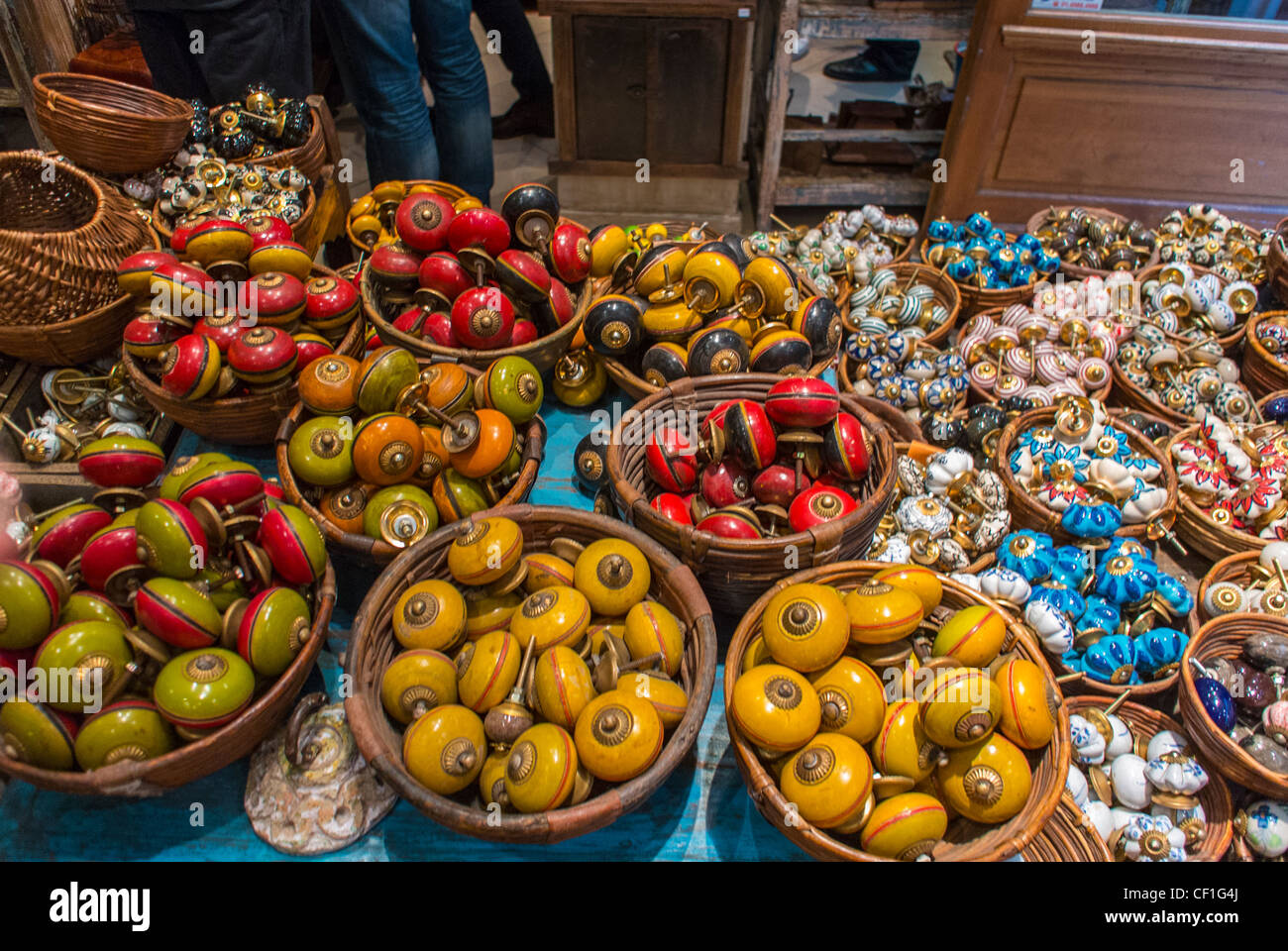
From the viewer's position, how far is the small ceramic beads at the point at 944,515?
7.71ft

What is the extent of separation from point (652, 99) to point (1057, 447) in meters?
3.00

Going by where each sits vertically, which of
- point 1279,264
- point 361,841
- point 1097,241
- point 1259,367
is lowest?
point 361,841

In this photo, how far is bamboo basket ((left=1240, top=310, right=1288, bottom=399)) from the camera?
117 inches

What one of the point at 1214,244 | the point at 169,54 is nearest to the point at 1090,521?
the point at 1214,244

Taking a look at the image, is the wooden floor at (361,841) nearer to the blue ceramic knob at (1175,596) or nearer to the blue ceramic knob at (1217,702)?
the blue ceramic knob at (1217,702)

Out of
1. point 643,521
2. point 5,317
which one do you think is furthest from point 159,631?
point 5,317

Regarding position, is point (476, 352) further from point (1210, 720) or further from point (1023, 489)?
point (1210, 720)

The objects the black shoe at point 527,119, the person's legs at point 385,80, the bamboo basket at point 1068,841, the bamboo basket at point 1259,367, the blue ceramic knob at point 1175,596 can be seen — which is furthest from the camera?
the black shoe at point 527,119

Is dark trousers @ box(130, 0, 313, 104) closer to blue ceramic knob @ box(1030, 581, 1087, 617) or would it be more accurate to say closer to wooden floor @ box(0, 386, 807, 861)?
wooden floor @ box(0, 386, 807, 861)

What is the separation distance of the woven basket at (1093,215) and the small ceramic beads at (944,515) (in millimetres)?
1513

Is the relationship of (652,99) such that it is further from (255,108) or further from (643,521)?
(643,521)

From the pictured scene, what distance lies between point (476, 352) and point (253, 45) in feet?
6.44

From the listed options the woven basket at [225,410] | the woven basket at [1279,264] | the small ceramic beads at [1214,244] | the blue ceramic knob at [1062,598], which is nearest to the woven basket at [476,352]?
the woven basket at [225,410]

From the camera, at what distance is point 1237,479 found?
8.63 ft
